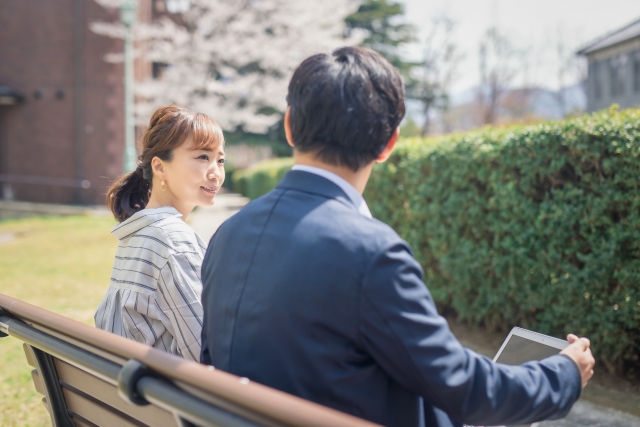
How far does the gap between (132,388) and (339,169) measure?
763 mm

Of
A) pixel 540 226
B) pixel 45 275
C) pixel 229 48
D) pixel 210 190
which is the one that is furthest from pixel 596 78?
pixel 210 190

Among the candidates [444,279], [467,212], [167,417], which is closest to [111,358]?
[167,417]

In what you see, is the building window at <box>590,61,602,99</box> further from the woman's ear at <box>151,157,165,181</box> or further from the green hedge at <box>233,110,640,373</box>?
the woman's ear at <box>151,157,165,181</box>

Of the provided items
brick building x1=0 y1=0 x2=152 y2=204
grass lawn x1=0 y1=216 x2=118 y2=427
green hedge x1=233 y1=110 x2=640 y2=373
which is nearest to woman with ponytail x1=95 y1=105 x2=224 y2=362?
grass lawn x1=0 y1=216 x2=118 y2=427

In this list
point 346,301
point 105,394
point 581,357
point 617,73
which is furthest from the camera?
point 617,73

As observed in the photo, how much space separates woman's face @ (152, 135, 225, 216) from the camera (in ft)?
7.73

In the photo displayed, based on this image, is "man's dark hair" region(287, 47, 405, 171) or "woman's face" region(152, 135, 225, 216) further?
"woman's face" region(152, 135, 225, 216)

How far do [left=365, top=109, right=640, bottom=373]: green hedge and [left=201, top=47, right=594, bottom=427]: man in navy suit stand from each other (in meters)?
2.61

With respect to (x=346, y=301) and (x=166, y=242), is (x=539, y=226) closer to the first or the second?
(x=166, y=242)

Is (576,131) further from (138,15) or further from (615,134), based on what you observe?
(138,15)

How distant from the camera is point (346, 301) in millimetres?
1268

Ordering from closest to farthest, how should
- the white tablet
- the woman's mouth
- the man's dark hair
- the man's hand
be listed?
the man's dark hair < the man's hand < the white tablet < the woman's mouth

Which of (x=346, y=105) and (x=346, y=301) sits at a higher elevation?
(x=346, y=105)

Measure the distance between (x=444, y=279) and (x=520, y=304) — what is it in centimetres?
109
